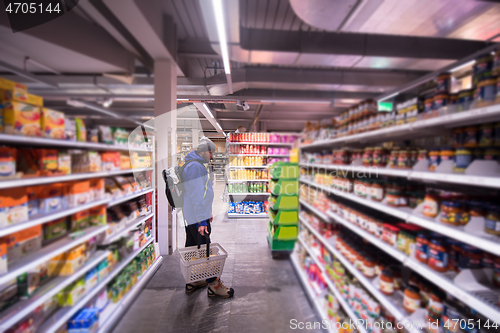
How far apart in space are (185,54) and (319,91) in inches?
86.4

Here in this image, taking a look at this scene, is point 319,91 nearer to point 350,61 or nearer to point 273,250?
point 350,61

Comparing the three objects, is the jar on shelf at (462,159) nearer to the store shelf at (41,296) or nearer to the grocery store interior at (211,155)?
the grocery store interior at (211,155)

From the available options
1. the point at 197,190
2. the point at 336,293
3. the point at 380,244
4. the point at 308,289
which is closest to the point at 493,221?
the point at 380,244

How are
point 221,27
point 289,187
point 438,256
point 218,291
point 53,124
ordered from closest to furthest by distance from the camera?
point 53,124, point 438,256, point 221,27, point 218,291, point 289,187

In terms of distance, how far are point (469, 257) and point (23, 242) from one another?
87.8 inches

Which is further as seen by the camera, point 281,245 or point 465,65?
point 281,245

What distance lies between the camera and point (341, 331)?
5.75ft

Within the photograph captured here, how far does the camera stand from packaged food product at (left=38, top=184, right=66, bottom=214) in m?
0.98

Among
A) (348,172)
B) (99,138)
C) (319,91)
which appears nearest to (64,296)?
(99,138)

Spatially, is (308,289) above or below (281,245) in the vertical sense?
below

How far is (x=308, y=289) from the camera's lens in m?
2.34

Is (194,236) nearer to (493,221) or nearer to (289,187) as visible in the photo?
(289,187)

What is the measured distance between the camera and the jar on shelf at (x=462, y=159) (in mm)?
902

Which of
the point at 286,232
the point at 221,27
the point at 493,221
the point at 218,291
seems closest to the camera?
the point at 493,221
